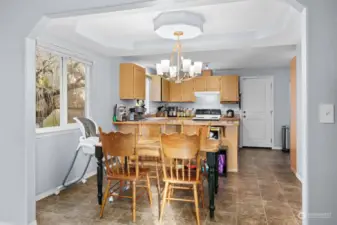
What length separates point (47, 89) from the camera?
3480 millimetres

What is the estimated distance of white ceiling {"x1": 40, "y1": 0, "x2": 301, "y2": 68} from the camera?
2.84 m

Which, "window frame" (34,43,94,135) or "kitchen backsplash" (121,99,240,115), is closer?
"window frame" (34,43,94,135)

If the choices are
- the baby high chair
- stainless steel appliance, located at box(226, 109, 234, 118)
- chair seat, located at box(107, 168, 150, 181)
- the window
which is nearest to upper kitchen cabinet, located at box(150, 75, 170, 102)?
stainless steel appliance, located at box(226, 109, 234, 118)

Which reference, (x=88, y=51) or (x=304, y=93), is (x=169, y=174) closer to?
(x=304, y=93)

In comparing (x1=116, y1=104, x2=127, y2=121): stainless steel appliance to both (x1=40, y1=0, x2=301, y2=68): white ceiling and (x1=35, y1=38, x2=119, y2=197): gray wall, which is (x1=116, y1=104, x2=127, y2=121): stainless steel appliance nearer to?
(x1=35, y1=38, x2=119, y2=197): gray wall

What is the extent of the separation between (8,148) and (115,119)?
107 inches

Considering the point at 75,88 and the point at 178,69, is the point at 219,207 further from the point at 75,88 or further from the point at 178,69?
the point at 75,88

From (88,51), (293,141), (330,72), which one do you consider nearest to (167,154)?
(330,72)

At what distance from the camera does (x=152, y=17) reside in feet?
10.3

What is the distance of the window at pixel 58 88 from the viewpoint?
11.1ft

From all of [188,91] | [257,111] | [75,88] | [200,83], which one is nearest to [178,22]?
[75,88]

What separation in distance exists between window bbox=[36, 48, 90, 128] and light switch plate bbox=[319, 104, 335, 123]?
130 inches

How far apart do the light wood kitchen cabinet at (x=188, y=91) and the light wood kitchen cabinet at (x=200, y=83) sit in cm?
12

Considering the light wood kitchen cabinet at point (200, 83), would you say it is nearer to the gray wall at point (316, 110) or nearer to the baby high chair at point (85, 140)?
the baby high chair at point (85, 140)
